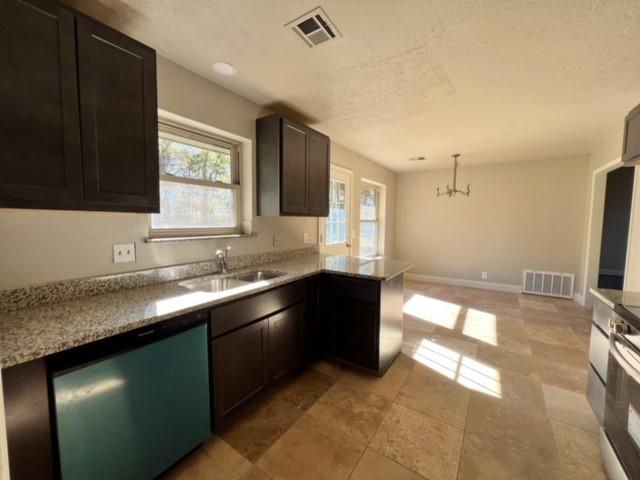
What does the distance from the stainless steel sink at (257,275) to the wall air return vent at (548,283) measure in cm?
474

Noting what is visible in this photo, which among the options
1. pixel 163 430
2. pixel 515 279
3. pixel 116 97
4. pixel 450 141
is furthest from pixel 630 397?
pixel 515 279

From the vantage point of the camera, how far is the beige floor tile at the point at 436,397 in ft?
5.98

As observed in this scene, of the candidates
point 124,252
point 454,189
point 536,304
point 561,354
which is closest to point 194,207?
point 124,252

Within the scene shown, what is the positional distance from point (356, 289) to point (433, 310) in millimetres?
2191

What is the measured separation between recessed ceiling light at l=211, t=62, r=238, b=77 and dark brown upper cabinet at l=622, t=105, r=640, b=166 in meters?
2.65

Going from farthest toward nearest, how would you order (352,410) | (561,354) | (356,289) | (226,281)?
(561,354) → (356,289) → (226,281) → (352,410)

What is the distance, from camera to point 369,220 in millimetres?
5117

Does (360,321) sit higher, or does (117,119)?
(117,119)

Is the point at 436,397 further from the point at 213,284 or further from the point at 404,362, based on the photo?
the point at 213,284

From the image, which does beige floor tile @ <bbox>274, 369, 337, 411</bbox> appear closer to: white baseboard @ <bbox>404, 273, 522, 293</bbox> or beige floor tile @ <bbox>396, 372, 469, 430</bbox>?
beige floor tile @ <bbox>396, 372, 469, 430</bbox>

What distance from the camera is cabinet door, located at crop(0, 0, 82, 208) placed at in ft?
3.34

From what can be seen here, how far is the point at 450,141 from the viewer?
3562 mm

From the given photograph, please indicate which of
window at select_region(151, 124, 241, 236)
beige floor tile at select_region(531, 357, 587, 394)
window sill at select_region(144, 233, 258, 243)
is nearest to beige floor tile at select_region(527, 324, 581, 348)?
beige floor tile at select_region(531, 357, 587, 394)

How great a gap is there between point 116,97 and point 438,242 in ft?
18.1
